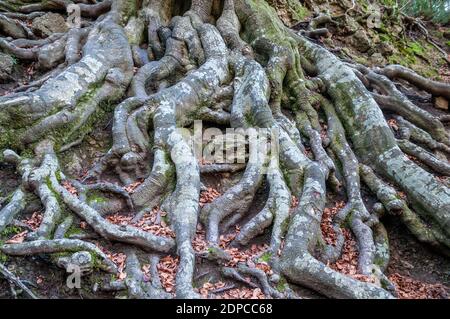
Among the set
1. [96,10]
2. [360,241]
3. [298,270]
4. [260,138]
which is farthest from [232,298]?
[96,10]

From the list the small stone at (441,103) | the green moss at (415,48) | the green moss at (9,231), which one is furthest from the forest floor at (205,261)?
the green moss at (415,48)

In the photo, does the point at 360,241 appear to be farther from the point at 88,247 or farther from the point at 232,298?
the point at 88,247

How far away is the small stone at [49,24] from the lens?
7.63m

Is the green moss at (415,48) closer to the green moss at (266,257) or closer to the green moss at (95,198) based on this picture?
the green moss at (266,257)

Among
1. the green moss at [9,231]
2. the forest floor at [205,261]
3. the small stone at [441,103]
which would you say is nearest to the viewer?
the forest floor at [205,261]

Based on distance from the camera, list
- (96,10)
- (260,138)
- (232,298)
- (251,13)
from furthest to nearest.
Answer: (96,10), (251,13), (260,138), (232,298)

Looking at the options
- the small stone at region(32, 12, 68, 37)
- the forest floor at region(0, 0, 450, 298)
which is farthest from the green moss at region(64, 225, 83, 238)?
the small stone at region(32, 12, 68, 37)

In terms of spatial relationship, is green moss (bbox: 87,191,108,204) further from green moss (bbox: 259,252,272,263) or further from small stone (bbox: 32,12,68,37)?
small stone (bbox: 32,12,68,37)

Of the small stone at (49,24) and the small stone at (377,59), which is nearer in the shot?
the small stone at (49,24)

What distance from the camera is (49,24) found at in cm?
780

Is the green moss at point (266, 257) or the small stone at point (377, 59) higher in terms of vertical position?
the small stone at point (377, 59)

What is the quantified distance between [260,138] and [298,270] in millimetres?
2029

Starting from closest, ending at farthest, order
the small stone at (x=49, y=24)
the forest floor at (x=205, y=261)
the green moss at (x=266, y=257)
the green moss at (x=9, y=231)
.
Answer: the forest floor at (x=205, y=261) < the green moss at (x=9, y=231) < the green moss at (x=266, y=257) < the small stone at (x=49, y=24)

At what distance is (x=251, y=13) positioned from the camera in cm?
741
